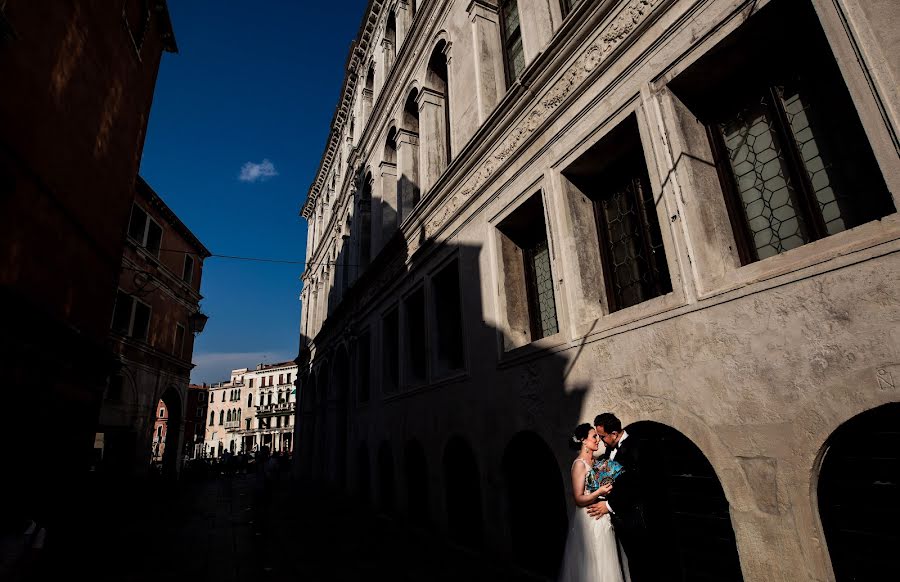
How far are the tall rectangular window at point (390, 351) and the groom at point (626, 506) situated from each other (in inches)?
358

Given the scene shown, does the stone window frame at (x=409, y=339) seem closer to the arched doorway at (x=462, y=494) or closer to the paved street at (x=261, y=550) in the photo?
the arched doorway at (x=462, y=494)

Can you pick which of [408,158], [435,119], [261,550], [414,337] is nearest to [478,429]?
[414,337]

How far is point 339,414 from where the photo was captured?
18781 millimetres

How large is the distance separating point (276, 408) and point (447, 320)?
58.8m

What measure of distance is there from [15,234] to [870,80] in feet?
32.8

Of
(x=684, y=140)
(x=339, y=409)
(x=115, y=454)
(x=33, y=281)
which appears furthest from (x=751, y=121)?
(x=115, y=454)

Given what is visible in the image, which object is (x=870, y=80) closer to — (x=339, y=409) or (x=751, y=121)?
(x=751, y=121)

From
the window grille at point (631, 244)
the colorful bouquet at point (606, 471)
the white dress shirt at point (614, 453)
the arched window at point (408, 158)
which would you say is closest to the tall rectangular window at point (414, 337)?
the arched window at point (408, 158)

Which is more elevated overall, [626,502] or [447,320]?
[447,320]

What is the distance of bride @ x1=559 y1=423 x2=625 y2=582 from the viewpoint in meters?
3.31

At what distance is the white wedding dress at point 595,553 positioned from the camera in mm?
3297

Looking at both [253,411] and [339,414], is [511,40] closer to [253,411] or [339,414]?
[339,414]

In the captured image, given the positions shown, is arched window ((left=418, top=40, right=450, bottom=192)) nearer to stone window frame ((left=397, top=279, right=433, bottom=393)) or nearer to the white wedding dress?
stone window frame ((left=397, top=279, right=433, bottom=393))

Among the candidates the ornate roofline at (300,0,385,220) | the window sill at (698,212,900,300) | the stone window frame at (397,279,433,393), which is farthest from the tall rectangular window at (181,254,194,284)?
the window sill at (698,212,900,300)
